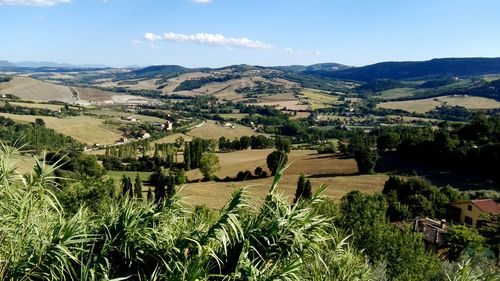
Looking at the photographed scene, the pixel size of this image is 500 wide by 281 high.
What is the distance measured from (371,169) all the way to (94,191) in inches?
2119

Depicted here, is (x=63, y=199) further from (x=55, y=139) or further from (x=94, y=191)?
(x=55, y=139)

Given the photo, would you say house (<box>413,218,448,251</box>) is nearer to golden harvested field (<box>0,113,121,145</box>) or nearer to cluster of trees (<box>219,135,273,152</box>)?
cluster of trees (<box>219,135,273,152</box>)

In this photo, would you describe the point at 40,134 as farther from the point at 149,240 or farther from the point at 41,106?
the point at 149,240

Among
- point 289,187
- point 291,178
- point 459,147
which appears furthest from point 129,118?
point 459,147

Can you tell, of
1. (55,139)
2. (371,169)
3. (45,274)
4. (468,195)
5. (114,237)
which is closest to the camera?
(45,274)

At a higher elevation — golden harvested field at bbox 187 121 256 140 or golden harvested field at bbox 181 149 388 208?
golden harvested field at bbox 181 149 388 208

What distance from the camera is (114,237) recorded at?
1085 centimetres

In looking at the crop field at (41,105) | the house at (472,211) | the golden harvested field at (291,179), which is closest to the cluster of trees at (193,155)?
the golden harvested field at (291,179)

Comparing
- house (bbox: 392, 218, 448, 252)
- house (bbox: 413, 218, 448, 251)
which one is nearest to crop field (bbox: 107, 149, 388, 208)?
house (bbox: 413, 218, 448, 251)

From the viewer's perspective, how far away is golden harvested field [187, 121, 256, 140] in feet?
489

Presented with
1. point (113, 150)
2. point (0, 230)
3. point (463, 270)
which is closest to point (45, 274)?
point (0, 230)

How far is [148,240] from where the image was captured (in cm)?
1074

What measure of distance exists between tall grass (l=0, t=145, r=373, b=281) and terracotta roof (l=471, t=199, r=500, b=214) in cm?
4877

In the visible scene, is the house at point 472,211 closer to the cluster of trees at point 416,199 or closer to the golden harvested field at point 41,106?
the cluster of trees at point 416,199
